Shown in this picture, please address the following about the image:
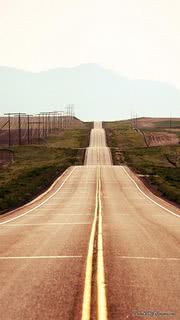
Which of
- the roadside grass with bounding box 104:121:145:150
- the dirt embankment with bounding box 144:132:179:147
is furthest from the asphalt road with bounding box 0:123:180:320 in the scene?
the dirt embankment with bounding box 144:132:179:147

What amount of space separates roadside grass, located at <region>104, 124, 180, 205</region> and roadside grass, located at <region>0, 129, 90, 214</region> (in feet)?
26.0

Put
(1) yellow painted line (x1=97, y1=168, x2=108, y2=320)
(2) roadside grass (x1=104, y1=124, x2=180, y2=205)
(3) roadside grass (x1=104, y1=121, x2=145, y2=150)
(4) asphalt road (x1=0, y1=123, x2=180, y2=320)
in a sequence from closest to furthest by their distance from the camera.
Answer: (1) yellow painted line (x1=97, y1=168, x2=108, y2=320) → (4) asphalt road (x1=0, y1=123, x2=180, y2=320) → (2) roadside grass (x1=104, y1=124, x2=180, y2=205) → (3) roadside grass (x1=104, y1=121, x2=145, y2=150)

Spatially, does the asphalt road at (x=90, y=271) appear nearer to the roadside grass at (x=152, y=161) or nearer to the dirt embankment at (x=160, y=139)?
the roadside grass at (x=152, y=161)

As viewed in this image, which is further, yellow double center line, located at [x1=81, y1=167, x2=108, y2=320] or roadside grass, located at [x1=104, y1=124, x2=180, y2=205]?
roadside grass, located at [x1=104, y1=124, x2=180, y2=205]

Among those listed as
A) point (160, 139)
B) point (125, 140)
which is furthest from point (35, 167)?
point (160, 139)

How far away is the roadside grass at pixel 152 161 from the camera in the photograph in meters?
53.9

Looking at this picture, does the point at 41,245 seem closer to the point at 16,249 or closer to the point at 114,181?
the point at 16,249

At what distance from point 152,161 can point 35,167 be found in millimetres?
22779

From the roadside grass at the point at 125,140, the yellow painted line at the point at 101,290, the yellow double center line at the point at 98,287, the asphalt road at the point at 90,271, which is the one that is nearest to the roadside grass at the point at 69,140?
the roadside grass at the point at 125,140

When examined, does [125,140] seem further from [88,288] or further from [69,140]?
[88,288]

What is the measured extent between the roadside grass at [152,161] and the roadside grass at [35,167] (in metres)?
7.93

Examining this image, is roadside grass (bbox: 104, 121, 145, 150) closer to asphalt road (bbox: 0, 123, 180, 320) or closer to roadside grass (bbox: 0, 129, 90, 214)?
roadside grass (bbox: 0, 129, 90, 214)

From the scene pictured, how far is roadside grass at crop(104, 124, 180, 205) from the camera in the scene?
53875 mm

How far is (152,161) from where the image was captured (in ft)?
309
